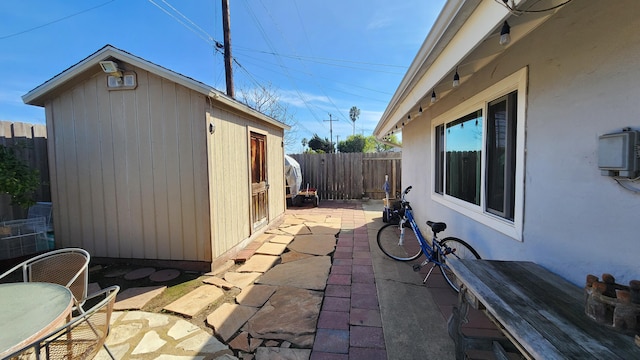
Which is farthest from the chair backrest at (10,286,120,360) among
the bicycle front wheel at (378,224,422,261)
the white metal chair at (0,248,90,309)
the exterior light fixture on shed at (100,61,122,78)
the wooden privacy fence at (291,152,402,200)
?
the wooden privacy fence at (291,152,402,200)

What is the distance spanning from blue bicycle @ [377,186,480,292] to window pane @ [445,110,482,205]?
1.86 ft

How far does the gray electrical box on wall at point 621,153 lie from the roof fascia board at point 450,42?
0.85 meters

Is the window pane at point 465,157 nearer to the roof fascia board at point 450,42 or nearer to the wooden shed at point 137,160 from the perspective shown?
the roof fascia board at point 450,42

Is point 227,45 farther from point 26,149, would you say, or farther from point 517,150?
point 517,150

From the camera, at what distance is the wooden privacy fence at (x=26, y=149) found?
427cm

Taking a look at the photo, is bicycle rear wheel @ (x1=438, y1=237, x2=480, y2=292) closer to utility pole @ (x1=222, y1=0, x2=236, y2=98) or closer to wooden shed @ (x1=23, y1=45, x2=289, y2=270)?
wooden shed @ (x1=23, y1=45, x2=289, y2=270)

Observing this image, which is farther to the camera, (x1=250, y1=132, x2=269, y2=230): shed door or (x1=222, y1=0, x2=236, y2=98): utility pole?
(x1=222, y1=0, x2=236, y2=98): utility pole

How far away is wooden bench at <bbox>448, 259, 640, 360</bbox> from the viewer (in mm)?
1070

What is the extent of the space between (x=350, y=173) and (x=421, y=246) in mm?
7123

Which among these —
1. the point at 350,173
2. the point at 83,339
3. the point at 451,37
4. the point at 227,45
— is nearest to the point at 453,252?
the point at 451,37

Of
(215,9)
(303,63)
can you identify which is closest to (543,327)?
(215,9)

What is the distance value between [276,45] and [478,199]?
10258 millimetres

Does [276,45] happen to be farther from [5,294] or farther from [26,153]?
[5,294]

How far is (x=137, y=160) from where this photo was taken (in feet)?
12.8
